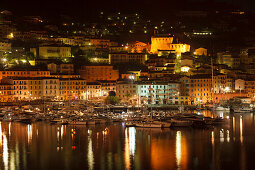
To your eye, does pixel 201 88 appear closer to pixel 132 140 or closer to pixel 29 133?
pixel 132 140

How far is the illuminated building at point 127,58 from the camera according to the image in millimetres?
60594

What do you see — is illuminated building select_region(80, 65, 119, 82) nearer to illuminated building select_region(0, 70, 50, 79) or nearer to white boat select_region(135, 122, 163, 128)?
illuminated building select_region(0, 70, 50, 79)

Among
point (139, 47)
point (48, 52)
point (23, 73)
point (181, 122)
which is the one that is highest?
point (139, 47)

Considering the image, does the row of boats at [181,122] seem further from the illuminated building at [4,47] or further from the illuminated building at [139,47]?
the illuminated building at [139,47]

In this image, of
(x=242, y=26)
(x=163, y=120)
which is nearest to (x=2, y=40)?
(x=163, y=120)

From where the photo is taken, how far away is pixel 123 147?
96.5 ft

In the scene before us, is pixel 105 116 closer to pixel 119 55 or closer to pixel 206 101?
pixel 206 101

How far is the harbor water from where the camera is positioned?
83.5 ft

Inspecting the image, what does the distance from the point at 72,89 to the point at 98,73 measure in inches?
212

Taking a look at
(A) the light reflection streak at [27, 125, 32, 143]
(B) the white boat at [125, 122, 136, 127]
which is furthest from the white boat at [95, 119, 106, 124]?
(A) the light reflection streak at [27, 125, 32, 143]

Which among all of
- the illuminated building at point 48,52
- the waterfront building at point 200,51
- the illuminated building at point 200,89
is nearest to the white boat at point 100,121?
the illuminated building at point 200,89

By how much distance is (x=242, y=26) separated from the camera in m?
86.5

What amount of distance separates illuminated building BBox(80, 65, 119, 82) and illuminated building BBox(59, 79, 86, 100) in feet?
11.6

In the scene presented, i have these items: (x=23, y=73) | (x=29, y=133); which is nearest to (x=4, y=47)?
(x=23, y=73)
